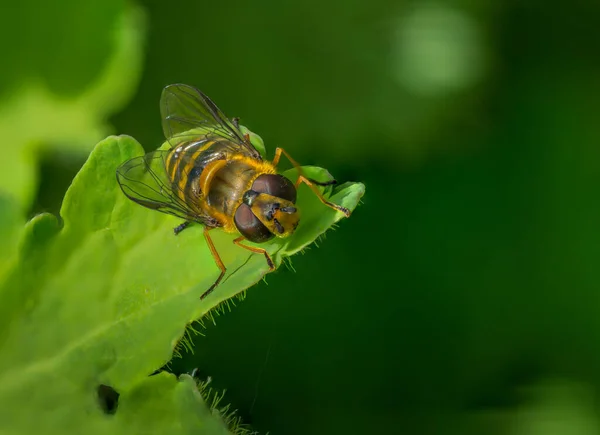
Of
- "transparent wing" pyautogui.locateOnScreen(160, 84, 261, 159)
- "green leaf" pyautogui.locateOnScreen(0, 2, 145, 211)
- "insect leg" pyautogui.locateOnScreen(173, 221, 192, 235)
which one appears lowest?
"insect leg" pyautogui.locateOnScreen(173, 221, 192, 235)

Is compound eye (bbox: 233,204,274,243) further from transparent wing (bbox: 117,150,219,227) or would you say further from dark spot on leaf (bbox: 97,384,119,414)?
dark spot on leaf (bbox: 97,384,119,414)

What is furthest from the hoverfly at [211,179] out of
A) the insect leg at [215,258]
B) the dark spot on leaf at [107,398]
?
the dark spot on leaf at [107,398]

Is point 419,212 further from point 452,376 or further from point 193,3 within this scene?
point 193,3

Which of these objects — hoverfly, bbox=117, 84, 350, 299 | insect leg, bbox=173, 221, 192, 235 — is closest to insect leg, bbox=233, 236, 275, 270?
hoverfly, bbox=117, 84, 350, 299

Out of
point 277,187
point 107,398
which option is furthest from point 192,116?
point 107,398

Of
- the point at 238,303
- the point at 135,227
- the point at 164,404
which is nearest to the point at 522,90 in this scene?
the point at 238,303

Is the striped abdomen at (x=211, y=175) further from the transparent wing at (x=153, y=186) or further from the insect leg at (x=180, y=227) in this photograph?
the insect leg at (x=180, y=227)
